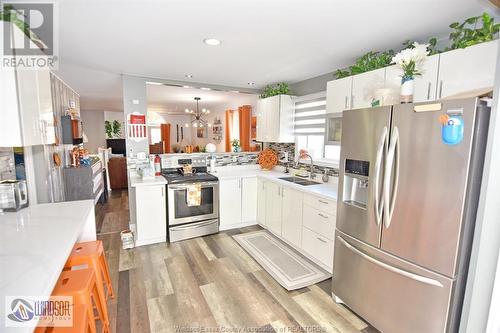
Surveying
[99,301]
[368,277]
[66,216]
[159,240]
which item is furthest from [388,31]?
[159,240]

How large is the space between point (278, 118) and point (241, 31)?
1.90 m

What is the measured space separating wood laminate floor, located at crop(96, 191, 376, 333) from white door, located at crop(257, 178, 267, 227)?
777mm

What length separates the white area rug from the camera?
2.50 m

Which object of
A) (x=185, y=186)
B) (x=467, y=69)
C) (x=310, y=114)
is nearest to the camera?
(x=467, y=69)

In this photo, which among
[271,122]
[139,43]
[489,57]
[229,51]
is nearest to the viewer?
[489,57]

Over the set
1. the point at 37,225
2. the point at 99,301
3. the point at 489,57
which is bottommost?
the point at 99,301

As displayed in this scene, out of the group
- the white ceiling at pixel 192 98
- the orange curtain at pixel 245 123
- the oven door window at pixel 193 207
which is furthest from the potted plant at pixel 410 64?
the orange curtain at pixel 245 123

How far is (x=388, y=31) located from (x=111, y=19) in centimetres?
218

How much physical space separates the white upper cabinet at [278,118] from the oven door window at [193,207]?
4.37ft

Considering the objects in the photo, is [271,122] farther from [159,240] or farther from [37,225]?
[37,225]

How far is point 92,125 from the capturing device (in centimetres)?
854

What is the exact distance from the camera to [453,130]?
136 cm

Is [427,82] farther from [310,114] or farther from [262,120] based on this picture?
[262,120]

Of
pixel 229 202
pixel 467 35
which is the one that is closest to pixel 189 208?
pixel 229 202
